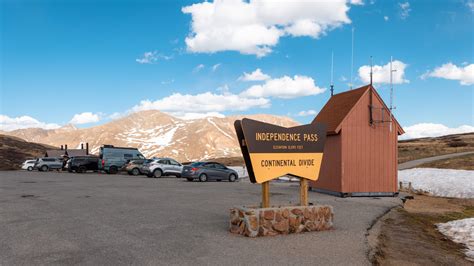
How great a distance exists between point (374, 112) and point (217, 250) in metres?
13.8

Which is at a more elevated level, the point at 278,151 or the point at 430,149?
the point at 430,149

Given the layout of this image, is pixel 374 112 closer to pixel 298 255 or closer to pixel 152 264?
pixel 298 255

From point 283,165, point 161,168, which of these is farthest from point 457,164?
point 283,165

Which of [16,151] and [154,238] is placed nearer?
[154,238]

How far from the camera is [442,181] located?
25969 mm

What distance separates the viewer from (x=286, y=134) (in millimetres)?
11203

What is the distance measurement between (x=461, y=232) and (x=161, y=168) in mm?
26147

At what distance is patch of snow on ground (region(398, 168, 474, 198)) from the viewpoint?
2309 cm

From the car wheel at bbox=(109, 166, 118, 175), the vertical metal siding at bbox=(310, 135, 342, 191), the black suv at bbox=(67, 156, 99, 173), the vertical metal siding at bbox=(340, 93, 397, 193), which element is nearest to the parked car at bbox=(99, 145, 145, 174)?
the car wheel at bbox=(109, 166, 118, 175)

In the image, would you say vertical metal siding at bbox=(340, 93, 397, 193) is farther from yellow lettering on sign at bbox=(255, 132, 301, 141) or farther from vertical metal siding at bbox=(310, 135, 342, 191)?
yellow lettering on sign at bbox=(255, 132, 301, 141)

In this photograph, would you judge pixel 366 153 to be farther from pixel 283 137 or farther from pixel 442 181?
pixel 283 137

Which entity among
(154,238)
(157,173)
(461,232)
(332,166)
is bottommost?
(461,232)

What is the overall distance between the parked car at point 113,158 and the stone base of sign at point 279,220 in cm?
3248

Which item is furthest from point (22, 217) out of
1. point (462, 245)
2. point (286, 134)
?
point (462, 245)
